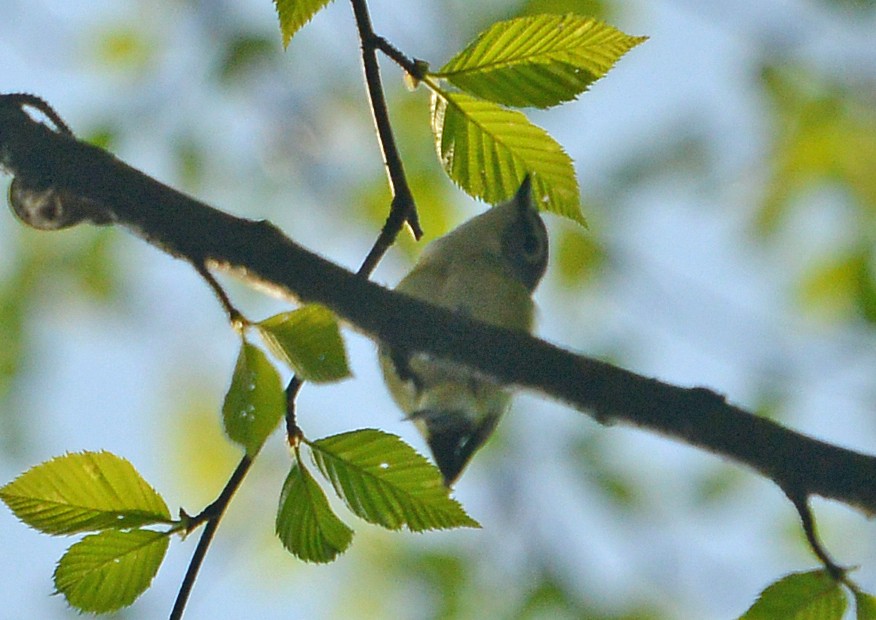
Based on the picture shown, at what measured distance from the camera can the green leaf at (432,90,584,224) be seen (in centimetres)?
150

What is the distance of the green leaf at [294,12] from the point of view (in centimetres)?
129

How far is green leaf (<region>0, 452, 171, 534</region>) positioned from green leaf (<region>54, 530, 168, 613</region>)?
23 mm

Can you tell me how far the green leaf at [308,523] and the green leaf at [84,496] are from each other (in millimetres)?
151

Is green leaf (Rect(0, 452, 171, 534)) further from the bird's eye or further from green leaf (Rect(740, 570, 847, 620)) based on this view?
the bird's eye

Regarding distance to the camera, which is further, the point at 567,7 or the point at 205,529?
the point at 567,7

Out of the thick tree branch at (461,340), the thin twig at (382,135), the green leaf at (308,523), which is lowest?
the green leaf at (308,523)

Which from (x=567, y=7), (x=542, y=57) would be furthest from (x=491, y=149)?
(x=567, y=7)

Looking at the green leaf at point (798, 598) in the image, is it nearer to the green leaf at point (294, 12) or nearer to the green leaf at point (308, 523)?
the green leaf at point (308, 523)

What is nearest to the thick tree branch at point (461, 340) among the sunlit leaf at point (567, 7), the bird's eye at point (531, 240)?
the bird's eye at point (531, 240)

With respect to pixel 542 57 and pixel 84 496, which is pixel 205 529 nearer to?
pixel 84 496

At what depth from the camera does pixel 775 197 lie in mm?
3971

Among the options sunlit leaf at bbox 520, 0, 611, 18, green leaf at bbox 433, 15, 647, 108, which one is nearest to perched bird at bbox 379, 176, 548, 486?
green leaf at bbox 433, 15, 647, 108

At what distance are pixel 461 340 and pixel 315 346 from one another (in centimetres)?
18

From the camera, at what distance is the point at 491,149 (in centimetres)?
151
